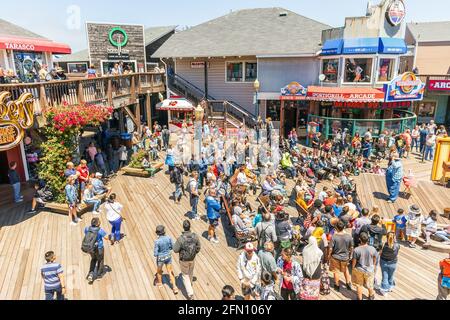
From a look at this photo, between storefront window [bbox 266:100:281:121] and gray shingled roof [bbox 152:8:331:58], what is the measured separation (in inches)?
136

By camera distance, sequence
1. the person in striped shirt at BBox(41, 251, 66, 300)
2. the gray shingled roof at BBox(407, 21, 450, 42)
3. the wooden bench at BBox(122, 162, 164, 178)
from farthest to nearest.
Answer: the gray shingled roof at BBox(407, 21, 450, 42)
the wooden bench at BBox(122, 162, 164, 178)
the person in striped shirt at BBox(41, 251, 66, 300)

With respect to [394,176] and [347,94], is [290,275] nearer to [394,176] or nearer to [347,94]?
[394,176]

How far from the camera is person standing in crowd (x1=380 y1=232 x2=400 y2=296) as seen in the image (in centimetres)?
766

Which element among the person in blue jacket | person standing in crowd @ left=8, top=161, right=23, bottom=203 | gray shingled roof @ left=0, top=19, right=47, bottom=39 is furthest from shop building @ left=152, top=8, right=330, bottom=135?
person standing in crowd @ left=8, top=161, right=23, bottom=203

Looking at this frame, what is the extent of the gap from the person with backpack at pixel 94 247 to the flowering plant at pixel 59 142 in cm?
485

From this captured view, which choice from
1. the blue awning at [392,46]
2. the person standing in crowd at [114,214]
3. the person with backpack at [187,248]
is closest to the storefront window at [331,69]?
the blue awning at [392,46]

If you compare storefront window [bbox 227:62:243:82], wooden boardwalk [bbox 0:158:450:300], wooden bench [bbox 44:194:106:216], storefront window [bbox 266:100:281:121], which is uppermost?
storefront window [bbox 227:62:243:82]

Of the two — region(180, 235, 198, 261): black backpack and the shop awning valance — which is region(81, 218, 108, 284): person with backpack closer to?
region(180, 235, 198, 261): black backpack

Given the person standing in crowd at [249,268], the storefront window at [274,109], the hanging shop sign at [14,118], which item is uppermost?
the hanging shop sign at [14,118]

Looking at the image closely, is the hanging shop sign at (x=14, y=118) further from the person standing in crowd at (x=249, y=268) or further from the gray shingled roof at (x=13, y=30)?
the gray shingled roof at (x=13, y=30)

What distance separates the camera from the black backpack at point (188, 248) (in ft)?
23.5

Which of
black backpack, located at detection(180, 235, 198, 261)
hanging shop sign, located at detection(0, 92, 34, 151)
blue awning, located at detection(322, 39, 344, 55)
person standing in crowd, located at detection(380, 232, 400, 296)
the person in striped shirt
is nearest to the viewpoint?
the person in striped shirt

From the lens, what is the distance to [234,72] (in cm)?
2488

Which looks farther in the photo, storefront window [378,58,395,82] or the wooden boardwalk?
storefront window [378,58,395,82]
